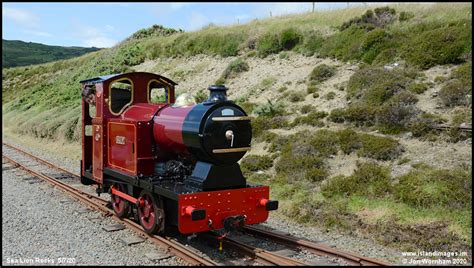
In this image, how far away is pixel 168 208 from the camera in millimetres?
8055

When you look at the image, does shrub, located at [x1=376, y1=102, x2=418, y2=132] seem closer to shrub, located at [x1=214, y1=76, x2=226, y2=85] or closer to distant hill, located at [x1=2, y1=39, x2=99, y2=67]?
shrub, located at [x1=214, y1=76, x2=226, y2=85]

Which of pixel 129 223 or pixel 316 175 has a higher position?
pixel 316 175

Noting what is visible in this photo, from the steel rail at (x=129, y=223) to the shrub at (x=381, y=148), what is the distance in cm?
640

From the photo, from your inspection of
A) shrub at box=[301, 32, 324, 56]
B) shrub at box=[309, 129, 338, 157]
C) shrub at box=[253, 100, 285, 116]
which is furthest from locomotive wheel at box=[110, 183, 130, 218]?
shrub at box=[301, 32, 324, 56]

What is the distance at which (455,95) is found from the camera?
45.1 ft

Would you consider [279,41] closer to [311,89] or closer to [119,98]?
→ [311,89]

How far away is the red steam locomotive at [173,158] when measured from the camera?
24.2 feet

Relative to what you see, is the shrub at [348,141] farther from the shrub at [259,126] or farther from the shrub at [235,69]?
the shrub at [235,69]

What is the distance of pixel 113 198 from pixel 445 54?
13090mm

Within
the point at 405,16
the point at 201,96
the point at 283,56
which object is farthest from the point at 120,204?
the point at 405,16

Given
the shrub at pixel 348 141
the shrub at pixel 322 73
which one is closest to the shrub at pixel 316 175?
the shrub at pixel 348 141

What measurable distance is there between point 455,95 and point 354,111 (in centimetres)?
297

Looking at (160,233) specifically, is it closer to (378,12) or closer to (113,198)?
(113,198)

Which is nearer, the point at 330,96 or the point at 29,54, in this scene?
the point at 330,96
